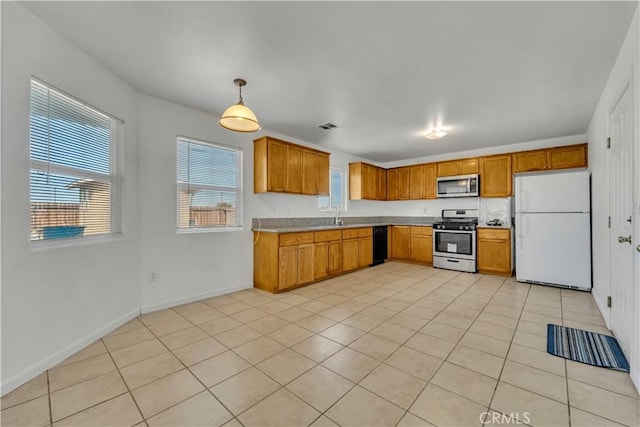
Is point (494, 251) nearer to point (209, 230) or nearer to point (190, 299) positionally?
point (209, 230)

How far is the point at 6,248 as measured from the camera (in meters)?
1.80

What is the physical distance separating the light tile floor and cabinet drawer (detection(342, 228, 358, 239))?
1.95m

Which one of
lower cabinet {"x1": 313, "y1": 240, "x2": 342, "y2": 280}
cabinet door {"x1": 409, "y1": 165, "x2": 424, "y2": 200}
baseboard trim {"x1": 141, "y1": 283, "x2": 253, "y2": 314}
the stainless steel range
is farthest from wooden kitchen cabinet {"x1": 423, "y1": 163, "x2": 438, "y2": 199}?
baseboard trim {"x1": 141, "y1": 283, "x2": 253, "y2": 314}

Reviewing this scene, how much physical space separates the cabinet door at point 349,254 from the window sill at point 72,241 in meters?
3.42

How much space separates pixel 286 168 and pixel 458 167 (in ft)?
12.1

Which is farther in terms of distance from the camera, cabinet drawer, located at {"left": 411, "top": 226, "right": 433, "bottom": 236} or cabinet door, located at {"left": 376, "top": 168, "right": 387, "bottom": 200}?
cabinet door, located at {"left": 376, "top": 168, "right": 387, "bottom": 200}

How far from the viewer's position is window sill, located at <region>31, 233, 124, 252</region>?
207cm

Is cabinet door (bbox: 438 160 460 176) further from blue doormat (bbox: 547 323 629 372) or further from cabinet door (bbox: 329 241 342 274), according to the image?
blue doormat (bbox: 547 323 629 372)

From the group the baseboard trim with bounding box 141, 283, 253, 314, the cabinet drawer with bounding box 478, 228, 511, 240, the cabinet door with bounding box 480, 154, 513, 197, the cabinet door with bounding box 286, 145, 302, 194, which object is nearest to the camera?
the baseboard trim with bounding box 141, 283, 253, 314

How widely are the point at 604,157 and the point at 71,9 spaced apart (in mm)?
4956

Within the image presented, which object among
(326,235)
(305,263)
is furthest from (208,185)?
(326,235)

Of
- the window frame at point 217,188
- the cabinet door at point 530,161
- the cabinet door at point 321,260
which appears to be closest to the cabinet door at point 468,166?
the cabinet door at point 530,161

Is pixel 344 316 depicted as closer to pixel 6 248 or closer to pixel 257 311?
pixel 257 311

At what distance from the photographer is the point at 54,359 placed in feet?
6.95
